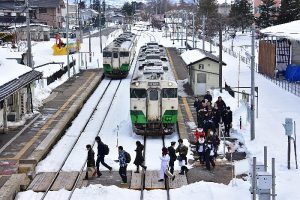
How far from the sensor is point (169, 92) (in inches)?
868

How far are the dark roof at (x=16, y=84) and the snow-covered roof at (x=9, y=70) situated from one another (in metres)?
0.20

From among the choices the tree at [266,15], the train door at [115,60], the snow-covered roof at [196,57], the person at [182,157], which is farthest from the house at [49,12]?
the person at [182,157]

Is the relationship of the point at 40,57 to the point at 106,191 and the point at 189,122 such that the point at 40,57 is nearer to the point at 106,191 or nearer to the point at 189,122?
the point at 189,122

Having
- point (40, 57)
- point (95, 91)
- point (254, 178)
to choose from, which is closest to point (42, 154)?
point (254, 178)

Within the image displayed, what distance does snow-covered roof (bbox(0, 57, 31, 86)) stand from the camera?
2331 cm

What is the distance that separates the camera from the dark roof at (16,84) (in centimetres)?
2090

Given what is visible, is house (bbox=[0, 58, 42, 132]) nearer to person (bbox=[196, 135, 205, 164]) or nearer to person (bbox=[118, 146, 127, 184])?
person (bbox=[118, 146, 127, 184])

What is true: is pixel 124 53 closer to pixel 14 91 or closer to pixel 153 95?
pixel 153 95


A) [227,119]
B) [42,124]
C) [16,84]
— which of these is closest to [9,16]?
[42,124]

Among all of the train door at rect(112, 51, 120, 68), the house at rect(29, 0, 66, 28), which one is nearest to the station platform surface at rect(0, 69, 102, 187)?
the train door at rect(112, 51, 120, 68)

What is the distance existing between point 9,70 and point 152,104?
290 inches

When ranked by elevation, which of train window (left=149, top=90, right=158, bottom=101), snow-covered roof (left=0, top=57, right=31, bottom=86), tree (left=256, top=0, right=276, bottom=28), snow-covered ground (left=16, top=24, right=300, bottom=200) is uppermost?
tree (left=256, top=0, right=276, bottom=28)

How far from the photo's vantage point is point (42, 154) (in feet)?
63.3

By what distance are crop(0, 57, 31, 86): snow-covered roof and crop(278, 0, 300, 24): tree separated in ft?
119
